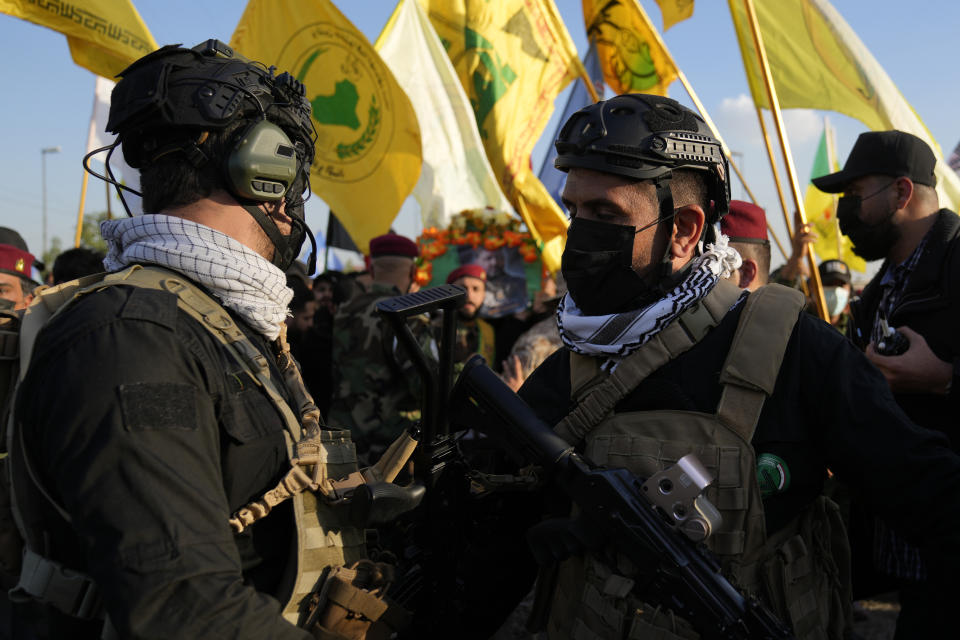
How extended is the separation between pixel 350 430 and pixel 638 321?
0.84m

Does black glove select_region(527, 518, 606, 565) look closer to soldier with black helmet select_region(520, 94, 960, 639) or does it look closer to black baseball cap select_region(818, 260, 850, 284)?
soldier with black helmet select_region(520, 94, 960, 639)

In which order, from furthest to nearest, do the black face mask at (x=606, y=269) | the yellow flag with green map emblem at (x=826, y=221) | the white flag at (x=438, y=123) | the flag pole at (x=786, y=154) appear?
the yellow flag with green map emblem at (x=826, y=221), the white flag at (x=438, y=123), the flag pole at (x=786, y=154), the black face mask at (x=606, y=269)

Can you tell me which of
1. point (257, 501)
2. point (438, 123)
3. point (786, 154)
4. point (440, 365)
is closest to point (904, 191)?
point (786, 154)

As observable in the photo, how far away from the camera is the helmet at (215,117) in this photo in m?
1.63

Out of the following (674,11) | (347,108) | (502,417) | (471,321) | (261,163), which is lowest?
(471,321)

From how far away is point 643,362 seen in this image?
6.16 ft

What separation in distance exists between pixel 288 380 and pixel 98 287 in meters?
0.50

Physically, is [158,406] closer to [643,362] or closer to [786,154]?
[643,362]

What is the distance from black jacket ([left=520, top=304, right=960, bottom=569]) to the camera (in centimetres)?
163

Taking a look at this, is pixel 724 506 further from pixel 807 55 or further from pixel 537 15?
pixel 537 15

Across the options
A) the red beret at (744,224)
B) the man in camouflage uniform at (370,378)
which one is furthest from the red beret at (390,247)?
the red beret at (744,224)

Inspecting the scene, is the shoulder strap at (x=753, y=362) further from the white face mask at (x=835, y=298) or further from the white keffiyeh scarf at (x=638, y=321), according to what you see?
the white face mask at (x=835, y=298)

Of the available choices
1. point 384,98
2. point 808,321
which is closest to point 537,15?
point 384,98

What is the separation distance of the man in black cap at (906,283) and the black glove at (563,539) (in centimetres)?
124
